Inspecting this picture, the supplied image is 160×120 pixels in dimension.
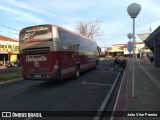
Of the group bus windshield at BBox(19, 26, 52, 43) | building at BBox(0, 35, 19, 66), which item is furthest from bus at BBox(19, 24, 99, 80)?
building at BBox(0, 35, 19, 66)

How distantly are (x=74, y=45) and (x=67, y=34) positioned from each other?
1.75 meters

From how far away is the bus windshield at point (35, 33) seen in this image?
48.6ft

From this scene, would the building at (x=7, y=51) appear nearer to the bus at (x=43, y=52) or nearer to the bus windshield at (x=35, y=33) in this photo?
the bus windshield at (x=35, y=33)

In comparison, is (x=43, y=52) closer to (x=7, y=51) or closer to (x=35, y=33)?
(x=35, y=33)

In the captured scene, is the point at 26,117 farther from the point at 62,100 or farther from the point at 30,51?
the point at 30,51

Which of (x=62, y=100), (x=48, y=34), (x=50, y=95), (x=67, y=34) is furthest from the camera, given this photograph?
(x=67, y=34)

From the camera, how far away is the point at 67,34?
17234mm

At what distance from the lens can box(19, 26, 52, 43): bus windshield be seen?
14820mm

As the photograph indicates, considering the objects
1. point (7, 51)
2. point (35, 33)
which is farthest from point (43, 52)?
point (7, 51)

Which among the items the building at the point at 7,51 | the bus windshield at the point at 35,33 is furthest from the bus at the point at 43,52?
the building at the point at 7,51

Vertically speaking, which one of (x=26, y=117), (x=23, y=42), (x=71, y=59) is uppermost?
(x=23, y=42)

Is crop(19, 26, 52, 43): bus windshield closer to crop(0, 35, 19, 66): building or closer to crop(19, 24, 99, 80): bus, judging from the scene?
crop(19, 24, 99, 80): bus

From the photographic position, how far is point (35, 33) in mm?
15188

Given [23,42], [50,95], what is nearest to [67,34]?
[23,42]
